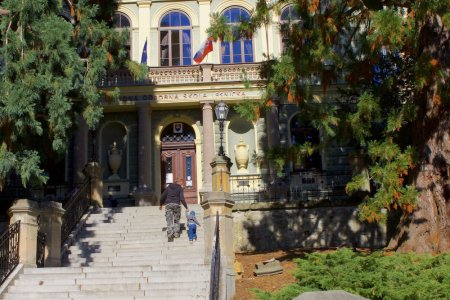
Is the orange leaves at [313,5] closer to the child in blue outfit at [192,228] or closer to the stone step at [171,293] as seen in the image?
the child in blue outfit at [192,228]

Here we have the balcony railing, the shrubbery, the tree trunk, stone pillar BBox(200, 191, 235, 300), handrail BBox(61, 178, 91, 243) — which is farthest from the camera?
the balcony railing

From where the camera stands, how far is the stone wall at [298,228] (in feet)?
56.6

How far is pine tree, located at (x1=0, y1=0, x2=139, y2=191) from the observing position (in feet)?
45.9

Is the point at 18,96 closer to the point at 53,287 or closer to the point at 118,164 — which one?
the point at 53,287

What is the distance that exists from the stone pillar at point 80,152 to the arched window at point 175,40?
4.09 metres

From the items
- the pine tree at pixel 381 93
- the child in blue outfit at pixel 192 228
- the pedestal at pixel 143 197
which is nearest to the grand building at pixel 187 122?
the pedestal at pixel 143 197

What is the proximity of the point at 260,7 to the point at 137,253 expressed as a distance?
6062 mm

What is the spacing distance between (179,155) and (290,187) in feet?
15.8

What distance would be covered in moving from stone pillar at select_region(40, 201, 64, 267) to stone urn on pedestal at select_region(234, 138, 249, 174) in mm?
10208

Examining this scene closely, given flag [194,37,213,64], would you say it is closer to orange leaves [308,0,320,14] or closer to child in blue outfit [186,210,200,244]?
child in blue outfit [186,210,200,244]

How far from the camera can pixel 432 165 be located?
44.5ft

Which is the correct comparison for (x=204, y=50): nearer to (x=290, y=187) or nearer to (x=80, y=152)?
(x=290, y=187)

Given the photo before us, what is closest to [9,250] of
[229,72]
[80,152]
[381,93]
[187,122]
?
[381,93]

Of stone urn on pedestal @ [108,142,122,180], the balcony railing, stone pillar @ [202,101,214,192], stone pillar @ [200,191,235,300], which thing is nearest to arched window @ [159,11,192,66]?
stone pillar @ [202,101,214,192]
